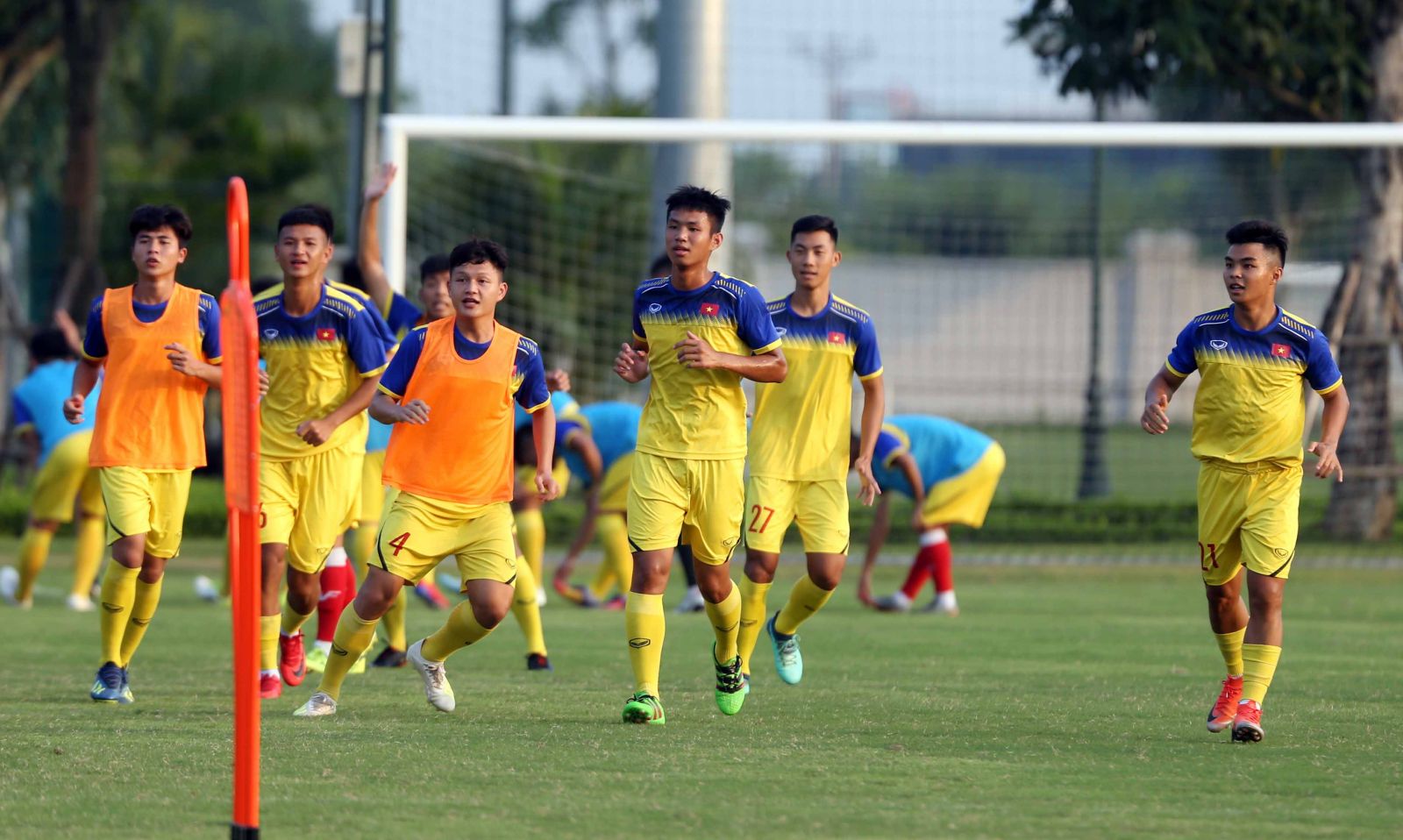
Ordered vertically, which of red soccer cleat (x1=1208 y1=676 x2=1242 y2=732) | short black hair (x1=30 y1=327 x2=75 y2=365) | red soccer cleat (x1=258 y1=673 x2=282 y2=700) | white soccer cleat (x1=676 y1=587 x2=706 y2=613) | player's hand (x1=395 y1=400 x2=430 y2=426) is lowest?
white soccer cleat (x1=676 y1=587 x2=706 y2=613)

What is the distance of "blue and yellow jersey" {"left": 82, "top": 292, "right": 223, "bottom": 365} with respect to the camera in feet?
26.6

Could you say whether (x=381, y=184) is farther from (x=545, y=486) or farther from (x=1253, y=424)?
(x=1253, y=424)

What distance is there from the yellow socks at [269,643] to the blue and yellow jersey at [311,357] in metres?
0.75

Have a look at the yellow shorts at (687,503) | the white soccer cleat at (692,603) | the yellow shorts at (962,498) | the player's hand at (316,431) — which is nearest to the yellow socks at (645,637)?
the yellow shorts at (687,503)

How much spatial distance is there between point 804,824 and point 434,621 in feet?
23.3

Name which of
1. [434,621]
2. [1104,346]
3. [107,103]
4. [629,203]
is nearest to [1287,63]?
[629,203]

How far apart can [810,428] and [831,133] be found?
6541mm

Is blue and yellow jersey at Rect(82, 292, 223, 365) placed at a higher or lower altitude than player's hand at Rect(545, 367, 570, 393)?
higher

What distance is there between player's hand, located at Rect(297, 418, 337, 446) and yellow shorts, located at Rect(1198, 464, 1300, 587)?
3662mm

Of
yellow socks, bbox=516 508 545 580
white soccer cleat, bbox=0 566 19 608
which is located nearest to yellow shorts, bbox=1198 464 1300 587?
yellow socks, bbox=516 508 545 580

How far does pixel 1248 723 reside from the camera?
7.01 meters

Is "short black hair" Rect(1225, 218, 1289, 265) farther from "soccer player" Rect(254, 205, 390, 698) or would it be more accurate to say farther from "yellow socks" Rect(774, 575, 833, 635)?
"soccer player" Rect(254, 205, 390, 698)

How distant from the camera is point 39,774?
6.06 m

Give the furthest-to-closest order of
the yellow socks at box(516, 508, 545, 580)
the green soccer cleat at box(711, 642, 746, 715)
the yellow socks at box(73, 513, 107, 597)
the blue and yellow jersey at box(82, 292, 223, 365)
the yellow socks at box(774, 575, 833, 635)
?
1. the yellow socks at box(73, 513, 107, 597)
2. the yellow socks at box(516, 508, 545, 580)
3. the yellow socks at box(774, 575, 833, 635)
4. the blue and yellow jersey at box(82, 292, 223, 365)
5. the green soccer cleat at box(711, 642, 746, 715)
